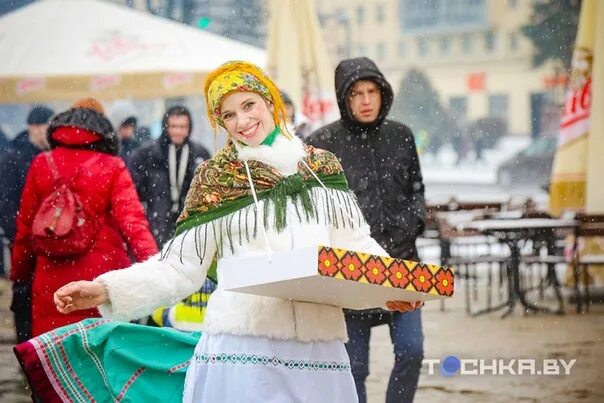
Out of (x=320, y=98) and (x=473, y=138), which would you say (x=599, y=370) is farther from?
(x=473, y=138)

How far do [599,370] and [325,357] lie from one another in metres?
4.74

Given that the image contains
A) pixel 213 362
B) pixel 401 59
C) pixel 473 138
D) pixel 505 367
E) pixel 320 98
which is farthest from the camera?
pixel 473 138

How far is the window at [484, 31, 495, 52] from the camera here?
14.3m

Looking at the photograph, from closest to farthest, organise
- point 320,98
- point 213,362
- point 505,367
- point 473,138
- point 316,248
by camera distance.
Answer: point 316,248, point 213,362, point 505,367, point 320,98, point 473,138

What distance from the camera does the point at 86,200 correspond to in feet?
21.0

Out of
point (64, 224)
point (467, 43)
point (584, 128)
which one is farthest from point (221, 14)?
point (64, 224)

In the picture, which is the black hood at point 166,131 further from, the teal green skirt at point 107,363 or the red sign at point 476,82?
the red sign at point 476,82

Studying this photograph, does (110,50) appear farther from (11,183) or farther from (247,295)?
(247,295)

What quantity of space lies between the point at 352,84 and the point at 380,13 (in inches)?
309

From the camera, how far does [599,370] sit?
8758mm

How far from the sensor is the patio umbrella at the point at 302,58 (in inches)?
436

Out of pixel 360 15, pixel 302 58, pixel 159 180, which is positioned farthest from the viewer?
pixel 360 15

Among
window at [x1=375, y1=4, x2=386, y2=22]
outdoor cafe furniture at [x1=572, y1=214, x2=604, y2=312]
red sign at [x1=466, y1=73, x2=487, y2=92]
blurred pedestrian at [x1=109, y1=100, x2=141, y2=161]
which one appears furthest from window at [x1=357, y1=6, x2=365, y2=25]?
red sign at [x1=466, y1=73, x2=487, y2=92]

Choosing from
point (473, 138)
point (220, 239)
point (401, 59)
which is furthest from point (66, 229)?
point (473, 138)
